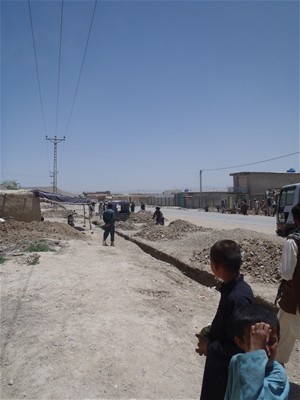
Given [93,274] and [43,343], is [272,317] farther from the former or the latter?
[93,274]

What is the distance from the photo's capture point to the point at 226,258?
2271 millimetres

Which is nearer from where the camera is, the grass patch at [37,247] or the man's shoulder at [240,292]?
the man's shoulder at [240,292]

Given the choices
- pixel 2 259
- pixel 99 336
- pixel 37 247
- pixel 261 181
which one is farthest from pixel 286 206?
pixel 261 181

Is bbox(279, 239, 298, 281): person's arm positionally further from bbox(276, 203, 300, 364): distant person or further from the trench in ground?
the trench in ground

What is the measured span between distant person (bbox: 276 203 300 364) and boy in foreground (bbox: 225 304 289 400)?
187 cm

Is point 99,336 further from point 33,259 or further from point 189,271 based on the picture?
point 189,271

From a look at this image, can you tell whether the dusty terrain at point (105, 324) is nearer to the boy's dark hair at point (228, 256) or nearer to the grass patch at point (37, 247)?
the grass patch at point (37, 247)

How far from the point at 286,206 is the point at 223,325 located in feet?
48.7

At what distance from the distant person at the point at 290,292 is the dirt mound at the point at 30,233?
36.8ft

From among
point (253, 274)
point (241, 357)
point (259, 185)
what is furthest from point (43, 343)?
point (259, 185)

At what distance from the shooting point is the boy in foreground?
1470mm

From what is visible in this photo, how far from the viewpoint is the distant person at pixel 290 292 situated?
3.38 meters

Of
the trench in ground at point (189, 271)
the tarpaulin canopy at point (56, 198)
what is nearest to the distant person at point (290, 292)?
the trench in ground at point (189, 271)

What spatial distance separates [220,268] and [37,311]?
14.7 feet
